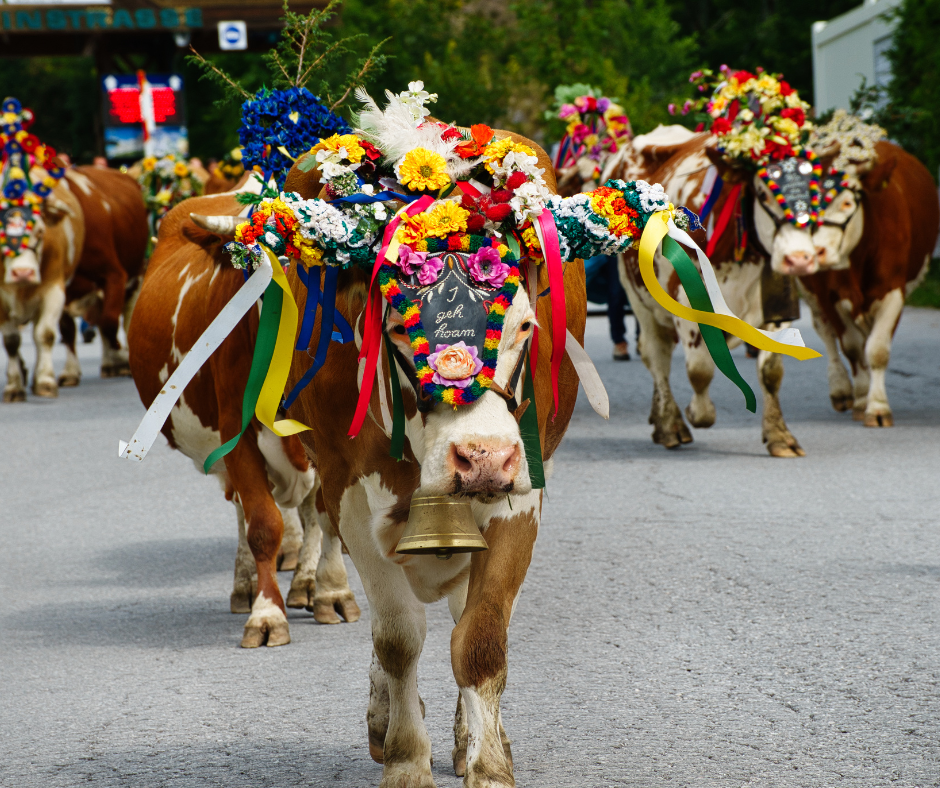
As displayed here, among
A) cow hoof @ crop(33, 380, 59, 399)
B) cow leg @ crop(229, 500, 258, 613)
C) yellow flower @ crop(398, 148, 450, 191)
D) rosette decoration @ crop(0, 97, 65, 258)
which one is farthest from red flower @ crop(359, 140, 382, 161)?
cow hoof @ crop(33, 380, 59, 399)

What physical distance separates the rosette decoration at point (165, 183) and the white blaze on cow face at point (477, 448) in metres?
12.5

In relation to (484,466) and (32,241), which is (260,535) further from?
(32,241)

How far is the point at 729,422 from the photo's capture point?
1055 centimetres

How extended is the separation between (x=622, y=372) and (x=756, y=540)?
24.0 feet

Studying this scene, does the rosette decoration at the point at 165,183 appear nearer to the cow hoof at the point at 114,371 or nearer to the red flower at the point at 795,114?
the cow hoof at the point at 114,371

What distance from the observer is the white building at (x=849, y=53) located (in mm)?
28703

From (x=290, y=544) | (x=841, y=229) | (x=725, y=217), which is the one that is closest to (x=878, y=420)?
(x=841, y=229)

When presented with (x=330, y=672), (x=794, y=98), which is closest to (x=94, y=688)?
Result: (x=330, y=672)

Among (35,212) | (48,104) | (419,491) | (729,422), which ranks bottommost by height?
(729,422)

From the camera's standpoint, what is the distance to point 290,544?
21.2 feet

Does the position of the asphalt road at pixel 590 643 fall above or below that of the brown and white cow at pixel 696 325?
below

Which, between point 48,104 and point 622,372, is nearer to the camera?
point 622,372

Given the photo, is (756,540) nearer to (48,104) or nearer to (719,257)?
(719,257)

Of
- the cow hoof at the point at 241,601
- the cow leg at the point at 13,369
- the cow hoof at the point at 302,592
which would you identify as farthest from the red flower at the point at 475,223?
the cow leg at the point at 13,369
